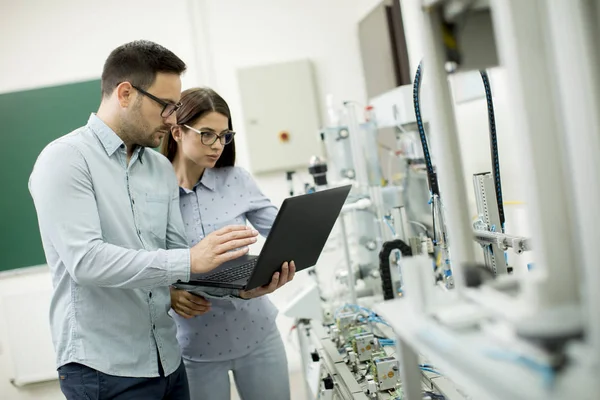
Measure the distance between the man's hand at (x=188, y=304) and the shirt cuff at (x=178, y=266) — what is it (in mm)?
273

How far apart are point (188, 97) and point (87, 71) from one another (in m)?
2.18

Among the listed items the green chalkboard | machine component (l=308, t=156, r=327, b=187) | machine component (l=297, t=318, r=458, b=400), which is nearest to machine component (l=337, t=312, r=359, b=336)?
machine component (l=297, t=318, r=458, b=400)

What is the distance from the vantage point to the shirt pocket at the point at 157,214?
146 centimetres

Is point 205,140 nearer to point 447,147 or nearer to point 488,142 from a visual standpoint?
point 447,147

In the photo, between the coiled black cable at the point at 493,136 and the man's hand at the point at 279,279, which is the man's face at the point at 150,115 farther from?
the coiled black cable at the point at 493,136

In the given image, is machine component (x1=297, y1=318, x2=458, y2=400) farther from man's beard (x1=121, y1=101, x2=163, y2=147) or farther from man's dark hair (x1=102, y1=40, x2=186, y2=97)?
man's dark hair (x1=102, y1=40, x2=186, y2=97)

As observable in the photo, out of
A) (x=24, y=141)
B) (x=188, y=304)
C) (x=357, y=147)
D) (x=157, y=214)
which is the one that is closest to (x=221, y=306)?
(x=188, y=304)

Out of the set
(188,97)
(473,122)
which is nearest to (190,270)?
(188,97)

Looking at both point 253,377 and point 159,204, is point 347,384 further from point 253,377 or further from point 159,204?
point 159,204

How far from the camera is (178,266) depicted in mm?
1266

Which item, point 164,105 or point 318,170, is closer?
point 164,105

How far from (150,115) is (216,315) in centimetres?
67

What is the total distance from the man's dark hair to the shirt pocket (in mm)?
309

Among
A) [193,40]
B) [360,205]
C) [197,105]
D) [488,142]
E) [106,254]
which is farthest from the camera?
[193,40]
